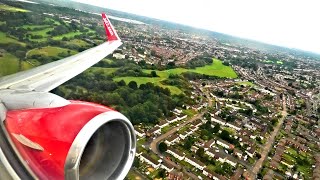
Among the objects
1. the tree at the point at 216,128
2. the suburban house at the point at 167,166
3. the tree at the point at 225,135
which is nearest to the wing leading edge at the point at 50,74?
the suburban house at the point at 167,166

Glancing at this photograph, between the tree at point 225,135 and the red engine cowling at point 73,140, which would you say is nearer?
the red engine cowling at point 73,140

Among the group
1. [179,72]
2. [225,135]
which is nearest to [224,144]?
[225,135]

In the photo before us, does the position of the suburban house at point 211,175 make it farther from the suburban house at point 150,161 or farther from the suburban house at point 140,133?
the suburban house at point 140,133

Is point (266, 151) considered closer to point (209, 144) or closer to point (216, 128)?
point (216, 128)

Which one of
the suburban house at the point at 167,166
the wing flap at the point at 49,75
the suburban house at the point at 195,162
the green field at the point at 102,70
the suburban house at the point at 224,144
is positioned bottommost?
the suburban house at the point at 224,144

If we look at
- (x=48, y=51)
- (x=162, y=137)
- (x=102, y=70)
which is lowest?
(x=162, y=137)

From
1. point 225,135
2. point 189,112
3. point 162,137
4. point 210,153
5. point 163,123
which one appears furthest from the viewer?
point 189,112
